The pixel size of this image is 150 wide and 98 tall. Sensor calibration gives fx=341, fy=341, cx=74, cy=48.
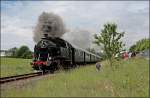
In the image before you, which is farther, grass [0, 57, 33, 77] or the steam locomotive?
grass [0, 57, 33, 77]

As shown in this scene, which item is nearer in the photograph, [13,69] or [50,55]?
[50,55]

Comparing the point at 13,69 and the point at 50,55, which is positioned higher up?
the point at 50,55

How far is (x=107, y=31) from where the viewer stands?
96.4ft

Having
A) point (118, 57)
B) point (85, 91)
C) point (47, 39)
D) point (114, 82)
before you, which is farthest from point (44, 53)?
point (85, 91)

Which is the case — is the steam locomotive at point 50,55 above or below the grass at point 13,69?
above

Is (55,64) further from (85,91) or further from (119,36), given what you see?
(85,91)

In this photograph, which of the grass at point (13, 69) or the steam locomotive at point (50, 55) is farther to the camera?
the grass at point (13, 69)

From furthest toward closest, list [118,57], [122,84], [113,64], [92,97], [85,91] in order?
[118,57] → [113,64] → [122,84] → [85,91] → [92,97]

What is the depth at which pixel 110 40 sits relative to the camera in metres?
29.2

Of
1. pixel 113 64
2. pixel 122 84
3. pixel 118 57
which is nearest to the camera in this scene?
pixel 122 84

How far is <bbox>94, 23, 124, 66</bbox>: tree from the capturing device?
94.8ft

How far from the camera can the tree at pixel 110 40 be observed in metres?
28.9

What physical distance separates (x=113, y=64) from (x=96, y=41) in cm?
265

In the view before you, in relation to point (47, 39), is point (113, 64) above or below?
below
